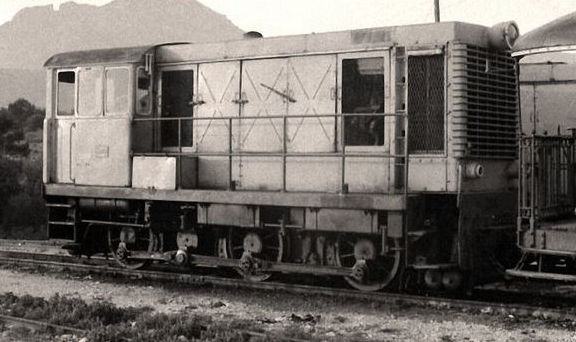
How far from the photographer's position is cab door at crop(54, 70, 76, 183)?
12555mm

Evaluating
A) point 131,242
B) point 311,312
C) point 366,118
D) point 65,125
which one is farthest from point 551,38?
point 65,125

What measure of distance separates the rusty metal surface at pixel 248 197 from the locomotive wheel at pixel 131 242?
67 cm

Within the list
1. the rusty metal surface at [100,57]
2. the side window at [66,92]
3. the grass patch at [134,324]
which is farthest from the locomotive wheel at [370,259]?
the side window at [66,92]

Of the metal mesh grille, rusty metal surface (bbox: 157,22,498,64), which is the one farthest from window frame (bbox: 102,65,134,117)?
the metal mesh grille

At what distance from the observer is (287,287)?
33.8 ft

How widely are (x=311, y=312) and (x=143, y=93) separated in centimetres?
494

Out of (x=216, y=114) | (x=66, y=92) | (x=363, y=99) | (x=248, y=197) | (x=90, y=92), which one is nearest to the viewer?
(x=363, y=99)

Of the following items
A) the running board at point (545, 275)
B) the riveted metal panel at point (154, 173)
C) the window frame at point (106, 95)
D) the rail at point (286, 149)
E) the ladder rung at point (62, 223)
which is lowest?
the running board at point (545, 275)

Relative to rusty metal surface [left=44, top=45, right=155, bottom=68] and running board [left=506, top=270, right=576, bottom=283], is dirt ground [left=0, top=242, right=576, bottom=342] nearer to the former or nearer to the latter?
running board [left=506, top=270, right=576, bottom=283]

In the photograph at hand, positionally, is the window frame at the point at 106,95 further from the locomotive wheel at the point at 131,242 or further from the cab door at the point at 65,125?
the locomotive wheel at the point at 131,242

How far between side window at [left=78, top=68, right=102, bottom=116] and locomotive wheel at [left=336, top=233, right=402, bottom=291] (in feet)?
15.4

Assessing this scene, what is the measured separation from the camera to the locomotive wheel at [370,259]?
9844 mm

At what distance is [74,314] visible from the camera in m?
8.25

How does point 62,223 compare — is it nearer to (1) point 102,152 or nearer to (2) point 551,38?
(1) point 102,152
